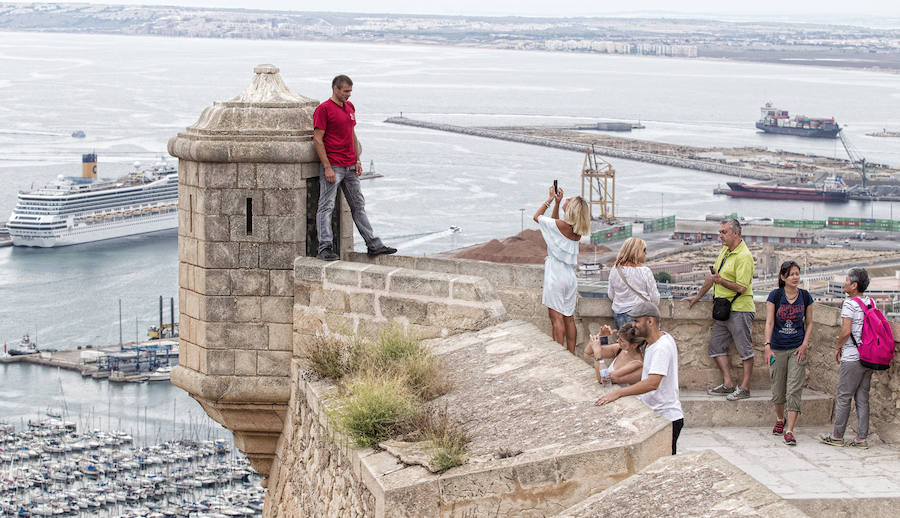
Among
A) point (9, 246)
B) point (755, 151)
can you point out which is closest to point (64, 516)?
point (9, 246)

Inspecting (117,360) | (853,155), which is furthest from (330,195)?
(853,155)

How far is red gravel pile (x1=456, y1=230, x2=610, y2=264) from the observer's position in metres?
59.7

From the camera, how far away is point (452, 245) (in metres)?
62.1

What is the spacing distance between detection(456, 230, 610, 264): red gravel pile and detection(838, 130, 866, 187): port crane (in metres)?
39.9

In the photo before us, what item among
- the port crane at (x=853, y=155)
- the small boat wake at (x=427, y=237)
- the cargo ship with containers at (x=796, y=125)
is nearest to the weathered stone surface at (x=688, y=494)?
the small boat wake at (x=427, y=237)

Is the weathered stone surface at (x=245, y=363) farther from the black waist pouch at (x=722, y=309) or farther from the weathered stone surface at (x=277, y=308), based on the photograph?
the black waist pouch at (x=722, y=309)

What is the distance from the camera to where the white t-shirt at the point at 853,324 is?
17.4 ft

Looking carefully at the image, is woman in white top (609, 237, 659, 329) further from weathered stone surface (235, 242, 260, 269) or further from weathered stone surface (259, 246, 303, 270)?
weathered stone surface (235, 242, 260, 269)

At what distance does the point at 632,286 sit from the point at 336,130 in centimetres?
144

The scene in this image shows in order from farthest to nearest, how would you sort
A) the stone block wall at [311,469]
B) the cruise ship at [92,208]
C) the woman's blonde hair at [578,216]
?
the cruise ship at [92,208], the woman's blonde hair at [578,216], the stone block wall at [311,469]

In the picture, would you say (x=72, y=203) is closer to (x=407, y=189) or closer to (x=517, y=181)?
(x=407, y=189)

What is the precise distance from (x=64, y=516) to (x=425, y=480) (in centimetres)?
4556

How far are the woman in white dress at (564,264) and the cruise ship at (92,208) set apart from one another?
72.3 metres

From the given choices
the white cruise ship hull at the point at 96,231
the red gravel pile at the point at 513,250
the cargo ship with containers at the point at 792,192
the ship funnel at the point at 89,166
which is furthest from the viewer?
the cargo ship with containers at the point at 792,192
